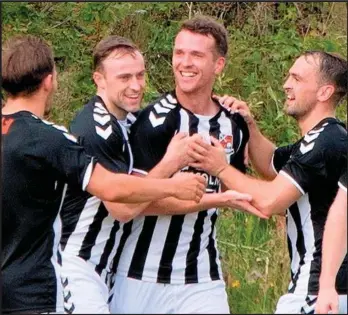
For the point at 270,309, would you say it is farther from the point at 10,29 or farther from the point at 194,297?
the point at 10,29

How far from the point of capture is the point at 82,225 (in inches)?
210

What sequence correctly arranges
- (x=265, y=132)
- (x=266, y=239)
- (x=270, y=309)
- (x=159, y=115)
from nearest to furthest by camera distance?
1. (x=159, y=115)
2. (x=270, y=309)
3. (x=266, y=239)
4. (x=265, y=132)

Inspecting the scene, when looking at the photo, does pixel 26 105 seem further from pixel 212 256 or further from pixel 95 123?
pixel 212 256

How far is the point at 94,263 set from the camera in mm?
5371

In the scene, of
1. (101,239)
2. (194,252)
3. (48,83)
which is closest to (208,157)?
(194,252)

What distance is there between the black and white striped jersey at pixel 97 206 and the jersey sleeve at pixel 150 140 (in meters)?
0.05

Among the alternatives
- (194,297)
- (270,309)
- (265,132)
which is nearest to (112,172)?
(194,297)

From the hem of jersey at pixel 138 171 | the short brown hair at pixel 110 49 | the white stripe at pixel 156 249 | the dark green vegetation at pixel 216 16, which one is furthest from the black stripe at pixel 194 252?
the dark green vegetation at pixel 216 16

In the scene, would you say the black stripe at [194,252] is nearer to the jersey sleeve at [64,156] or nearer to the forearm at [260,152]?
the forearm at [260,152]

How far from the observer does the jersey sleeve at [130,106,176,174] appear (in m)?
5.30

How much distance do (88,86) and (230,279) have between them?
318cm

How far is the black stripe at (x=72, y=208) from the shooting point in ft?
17.4

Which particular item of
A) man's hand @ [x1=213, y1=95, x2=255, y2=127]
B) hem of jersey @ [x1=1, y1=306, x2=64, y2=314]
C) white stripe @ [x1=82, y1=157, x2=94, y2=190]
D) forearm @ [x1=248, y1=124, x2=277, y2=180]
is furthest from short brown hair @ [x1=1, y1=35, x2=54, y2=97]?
forearm @ [x1=248, y1=124, x2=277, y2=180]

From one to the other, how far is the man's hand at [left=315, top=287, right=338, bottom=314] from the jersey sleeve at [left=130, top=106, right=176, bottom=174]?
4.12 feet
